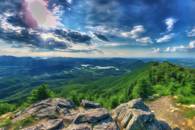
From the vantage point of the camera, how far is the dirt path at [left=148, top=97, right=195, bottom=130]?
67.9 meters

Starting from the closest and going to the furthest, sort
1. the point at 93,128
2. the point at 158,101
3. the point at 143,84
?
the point at 93,128, the point at 158,101, the point at 143,84

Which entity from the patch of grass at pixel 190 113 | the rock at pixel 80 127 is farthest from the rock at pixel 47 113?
the patch of grass at pixel 190 113

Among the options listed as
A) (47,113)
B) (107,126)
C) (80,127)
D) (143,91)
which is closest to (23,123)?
(47,113)

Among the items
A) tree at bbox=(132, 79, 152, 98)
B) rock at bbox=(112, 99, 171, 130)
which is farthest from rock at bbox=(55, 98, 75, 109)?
tree at bbox=(132, 79, 152, 98)

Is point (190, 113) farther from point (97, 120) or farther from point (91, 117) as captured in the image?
point (91, 117)

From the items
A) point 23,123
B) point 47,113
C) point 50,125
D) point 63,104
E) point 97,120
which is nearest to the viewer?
point 50,125

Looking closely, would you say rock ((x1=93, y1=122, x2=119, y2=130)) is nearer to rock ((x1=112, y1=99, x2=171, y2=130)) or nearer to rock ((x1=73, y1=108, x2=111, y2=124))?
rock ((x1=73, y1=108, x2=111, y2=124))

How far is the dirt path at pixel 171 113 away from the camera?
2675 inches

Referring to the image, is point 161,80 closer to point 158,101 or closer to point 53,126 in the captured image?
point 158,101

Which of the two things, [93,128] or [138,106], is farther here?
[138,106]

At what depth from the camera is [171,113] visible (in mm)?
75750

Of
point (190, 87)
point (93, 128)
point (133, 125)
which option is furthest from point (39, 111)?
point (190, 87)

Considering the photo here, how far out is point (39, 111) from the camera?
59031 millimetres

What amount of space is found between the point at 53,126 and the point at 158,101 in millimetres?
49994
